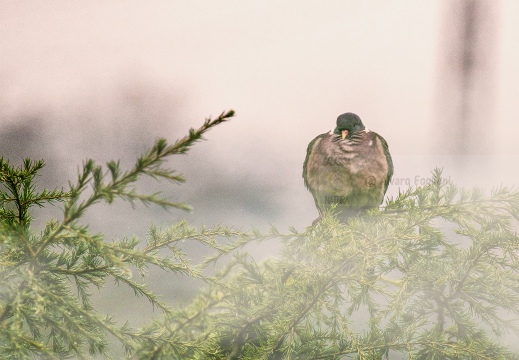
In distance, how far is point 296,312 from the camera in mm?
879

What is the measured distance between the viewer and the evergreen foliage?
62 centimetres

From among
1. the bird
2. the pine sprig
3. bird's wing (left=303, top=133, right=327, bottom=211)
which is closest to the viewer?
the pine sprig

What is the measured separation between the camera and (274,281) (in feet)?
3.08

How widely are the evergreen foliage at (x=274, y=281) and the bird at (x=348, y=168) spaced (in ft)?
1.62

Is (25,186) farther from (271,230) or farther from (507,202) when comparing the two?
(507,202)

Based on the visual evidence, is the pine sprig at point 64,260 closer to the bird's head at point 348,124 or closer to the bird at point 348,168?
the bird at point 348,168

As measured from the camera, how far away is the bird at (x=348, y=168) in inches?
66.8

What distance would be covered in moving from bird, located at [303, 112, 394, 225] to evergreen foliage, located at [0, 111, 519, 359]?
1.62 ft

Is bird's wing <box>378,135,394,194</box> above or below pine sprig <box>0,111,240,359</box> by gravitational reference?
above

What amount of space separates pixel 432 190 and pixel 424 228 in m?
0.09

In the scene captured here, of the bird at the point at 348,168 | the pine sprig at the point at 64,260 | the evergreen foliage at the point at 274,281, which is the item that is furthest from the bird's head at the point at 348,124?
the pine sprig at the point at 64,260

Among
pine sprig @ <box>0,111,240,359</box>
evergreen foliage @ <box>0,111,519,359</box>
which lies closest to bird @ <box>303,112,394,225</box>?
evergreen foliage @ <box>0,111,519,359</box>

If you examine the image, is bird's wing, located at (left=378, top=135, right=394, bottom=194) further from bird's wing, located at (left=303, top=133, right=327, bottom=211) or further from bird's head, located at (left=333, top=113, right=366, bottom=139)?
bird's wing, located at (left=303, top=133, right=327, bottom=211)

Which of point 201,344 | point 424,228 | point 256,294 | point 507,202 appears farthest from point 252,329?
point 507,202
